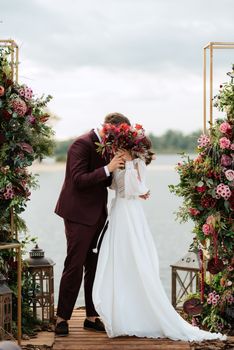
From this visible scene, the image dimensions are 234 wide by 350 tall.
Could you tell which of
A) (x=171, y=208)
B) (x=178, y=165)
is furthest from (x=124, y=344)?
(x=171, y=208)

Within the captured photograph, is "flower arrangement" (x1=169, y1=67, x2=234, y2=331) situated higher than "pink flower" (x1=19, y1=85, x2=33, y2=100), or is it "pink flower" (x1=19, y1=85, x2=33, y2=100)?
"pink flower" (x1=19, y1=85, x2=33, y2=100)

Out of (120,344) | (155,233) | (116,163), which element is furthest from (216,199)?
(155,233)

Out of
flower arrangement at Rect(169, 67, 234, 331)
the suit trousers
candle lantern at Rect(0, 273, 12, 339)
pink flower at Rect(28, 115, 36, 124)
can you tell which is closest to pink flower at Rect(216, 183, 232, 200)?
flower arrangement at Rect(169, 67, 234, 331)

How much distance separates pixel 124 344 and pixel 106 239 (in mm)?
805

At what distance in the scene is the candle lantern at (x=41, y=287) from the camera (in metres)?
6.65

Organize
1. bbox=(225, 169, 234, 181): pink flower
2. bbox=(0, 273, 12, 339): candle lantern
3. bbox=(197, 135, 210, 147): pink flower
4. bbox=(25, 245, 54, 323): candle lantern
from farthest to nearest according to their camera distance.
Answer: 1. bbox=(25, 245, 54, 323): candle lantern
2. bbox=(197, 135, 210, 147): pink flower
3. bbox=(225, 169, 234, 181): pink flower
4. bbox=(0, 273, 12, 339): candle lantern

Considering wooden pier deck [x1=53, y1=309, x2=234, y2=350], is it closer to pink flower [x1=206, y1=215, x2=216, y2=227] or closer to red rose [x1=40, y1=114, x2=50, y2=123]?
pink flower [x1=206, y1=215, x2=216, y2=227]

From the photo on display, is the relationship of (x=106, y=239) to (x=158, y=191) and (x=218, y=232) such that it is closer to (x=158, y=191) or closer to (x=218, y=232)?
(x=218, y=232)

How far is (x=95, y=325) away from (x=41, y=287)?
0.57m

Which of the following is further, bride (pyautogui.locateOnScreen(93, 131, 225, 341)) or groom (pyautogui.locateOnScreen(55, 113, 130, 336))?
groom (pyautogui.locateOnScreen(55, 113, 130, 336))

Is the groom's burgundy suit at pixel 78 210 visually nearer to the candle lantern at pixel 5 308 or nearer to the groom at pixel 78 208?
the groom at pixel 78 208

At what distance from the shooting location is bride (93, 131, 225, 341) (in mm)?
6103

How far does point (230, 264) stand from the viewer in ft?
21.1

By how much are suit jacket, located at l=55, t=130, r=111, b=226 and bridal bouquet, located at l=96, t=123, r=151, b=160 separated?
0.15m
